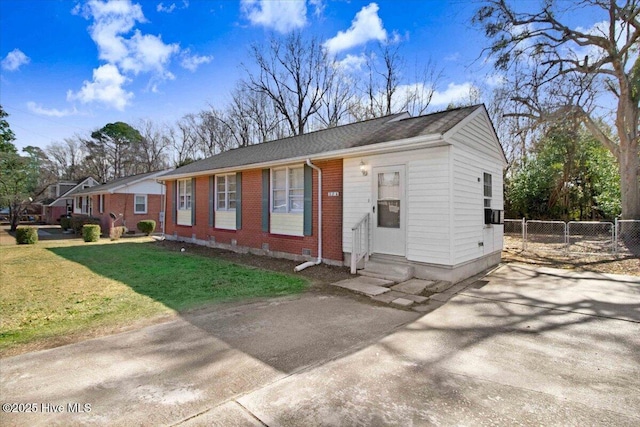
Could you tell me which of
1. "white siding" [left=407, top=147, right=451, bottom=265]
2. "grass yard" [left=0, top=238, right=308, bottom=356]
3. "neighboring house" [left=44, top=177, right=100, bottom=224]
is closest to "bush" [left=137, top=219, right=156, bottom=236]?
"grass yard" [left=0, top=238, right=308, bottom=356]

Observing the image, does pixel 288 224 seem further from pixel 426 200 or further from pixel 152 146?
pixel 152 146

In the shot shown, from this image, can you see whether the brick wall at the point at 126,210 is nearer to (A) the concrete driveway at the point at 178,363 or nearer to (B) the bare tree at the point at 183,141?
(B) the bare tree at the point at 183,141

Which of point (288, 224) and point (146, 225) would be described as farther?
point (146, 225)

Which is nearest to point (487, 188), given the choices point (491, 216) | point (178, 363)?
point (491, 216)

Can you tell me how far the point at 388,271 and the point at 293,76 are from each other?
2510 centimetres

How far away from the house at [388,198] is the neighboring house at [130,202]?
14.0 m

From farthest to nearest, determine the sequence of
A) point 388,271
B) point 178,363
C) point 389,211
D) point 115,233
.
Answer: point 115,233 → point 389,211 → point 388,271 → point 178,363

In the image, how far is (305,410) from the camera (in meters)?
2.44

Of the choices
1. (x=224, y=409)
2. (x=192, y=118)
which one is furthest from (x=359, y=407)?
(x=192, y=118)

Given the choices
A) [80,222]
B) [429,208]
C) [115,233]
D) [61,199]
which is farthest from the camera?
[61,199]

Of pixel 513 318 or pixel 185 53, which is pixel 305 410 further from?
pixel 185 53

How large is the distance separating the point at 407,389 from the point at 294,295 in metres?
3.54

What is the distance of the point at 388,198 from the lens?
24.5 feet

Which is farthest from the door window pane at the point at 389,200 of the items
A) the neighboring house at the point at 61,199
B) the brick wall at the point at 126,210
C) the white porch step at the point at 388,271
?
the neighboring house at the point at 61,199
